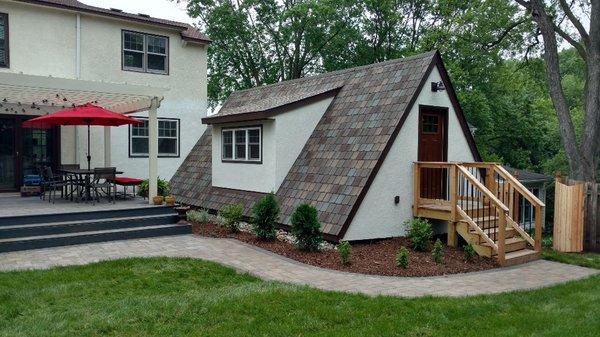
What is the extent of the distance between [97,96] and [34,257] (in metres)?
5.22

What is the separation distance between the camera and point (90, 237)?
9164 millimetres

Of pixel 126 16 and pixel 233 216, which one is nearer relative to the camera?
pixel 233 216

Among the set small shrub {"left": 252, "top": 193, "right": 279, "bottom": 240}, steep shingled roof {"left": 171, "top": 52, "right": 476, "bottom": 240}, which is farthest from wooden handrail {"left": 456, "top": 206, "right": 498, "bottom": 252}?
small shrub {"left": 252, "top": 193, "right": 279, "bottom": 240}

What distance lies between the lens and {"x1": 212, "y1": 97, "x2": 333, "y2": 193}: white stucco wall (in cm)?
1116

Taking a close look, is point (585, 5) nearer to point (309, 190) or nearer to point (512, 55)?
point (512, 55)

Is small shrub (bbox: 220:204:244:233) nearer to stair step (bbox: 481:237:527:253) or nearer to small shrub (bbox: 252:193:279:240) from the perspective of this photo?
small shrub (bbox: 252:193:279:240)

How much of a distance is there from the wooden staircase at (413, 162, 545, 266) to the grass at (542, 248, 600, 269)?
1.15ft

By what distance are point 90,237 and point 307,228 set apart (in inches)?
170

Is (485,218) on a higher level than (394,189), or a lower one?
lower

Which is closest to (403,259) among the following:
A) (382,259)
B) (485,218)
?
(382,259)

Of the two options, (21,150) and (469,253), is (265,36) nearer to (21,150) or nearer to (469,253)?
(21,150)

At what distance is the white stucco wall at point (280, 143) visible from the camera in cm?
1116

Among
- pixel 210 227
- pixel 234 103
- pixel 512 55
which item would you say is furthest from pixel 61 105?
pixel 512 55

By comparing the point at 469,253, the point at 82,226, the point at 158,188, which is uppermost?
the point at 158,188
